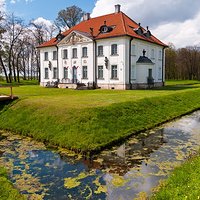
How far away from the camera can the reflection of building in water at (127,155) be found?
792cm

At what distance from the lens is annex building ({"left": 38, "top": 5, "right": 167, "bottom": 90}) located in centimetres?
2912

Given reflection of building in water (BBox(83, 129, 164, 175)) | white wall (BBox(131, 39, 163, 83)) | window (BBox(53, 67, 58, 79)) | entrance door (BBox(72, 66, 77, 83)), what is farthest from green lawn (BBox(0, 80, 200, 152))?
window (BBox(53, 67, 58, 79))

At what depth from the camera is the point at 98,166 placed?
7969mm

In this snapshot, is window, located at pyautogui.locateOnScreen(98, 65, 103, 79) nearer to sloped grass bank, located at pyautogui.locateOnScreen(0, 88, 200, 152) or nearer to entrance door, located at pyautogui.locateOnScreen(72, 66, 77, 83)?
entrance door, located at pyautogui.locateOnScreen(72, 66, 77, 83)

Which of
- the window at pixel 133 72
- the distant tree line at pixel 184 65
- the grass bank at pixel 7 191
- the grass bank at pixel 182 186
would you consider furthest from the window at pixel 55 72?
the distant tree line at pixel 184 65

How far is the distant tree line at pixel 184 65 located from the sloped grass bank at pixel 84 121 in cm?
5431

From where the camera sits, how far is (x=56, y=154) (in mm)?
9297

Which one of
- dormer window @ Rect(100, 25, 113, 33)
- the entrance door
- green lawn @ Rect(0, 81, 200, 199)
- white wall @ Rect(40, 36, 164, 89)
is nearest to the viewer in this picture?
green lawn @ Rect(0, 81, 200, 199)

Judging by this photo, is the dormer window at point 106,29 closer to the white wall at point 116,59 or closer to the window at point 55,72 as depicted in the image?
the white wall at point 116,59

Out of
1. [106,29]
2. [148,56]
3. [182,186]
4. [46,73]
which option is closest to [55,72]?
[46,73]

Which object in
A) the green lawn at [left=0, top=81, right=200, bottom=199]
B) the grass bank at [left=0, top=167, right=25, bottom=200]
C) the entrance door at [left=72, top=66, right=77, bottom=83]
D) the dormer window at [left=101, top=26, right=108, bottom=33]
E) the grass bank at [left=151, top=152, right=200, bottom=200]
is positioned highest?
the dormer window at [left=101, top=26, right=108, bottom=33]

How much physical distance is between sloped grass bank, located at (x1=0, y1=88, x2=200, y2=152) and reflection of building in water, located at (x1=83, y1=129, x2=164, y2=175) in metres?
0.59

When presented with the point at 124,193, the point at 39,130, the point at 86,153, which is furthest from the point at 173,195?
the point at 39,130

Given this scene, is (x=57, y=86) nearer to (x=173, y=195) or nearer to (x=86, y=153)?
(x=86, y=153)
